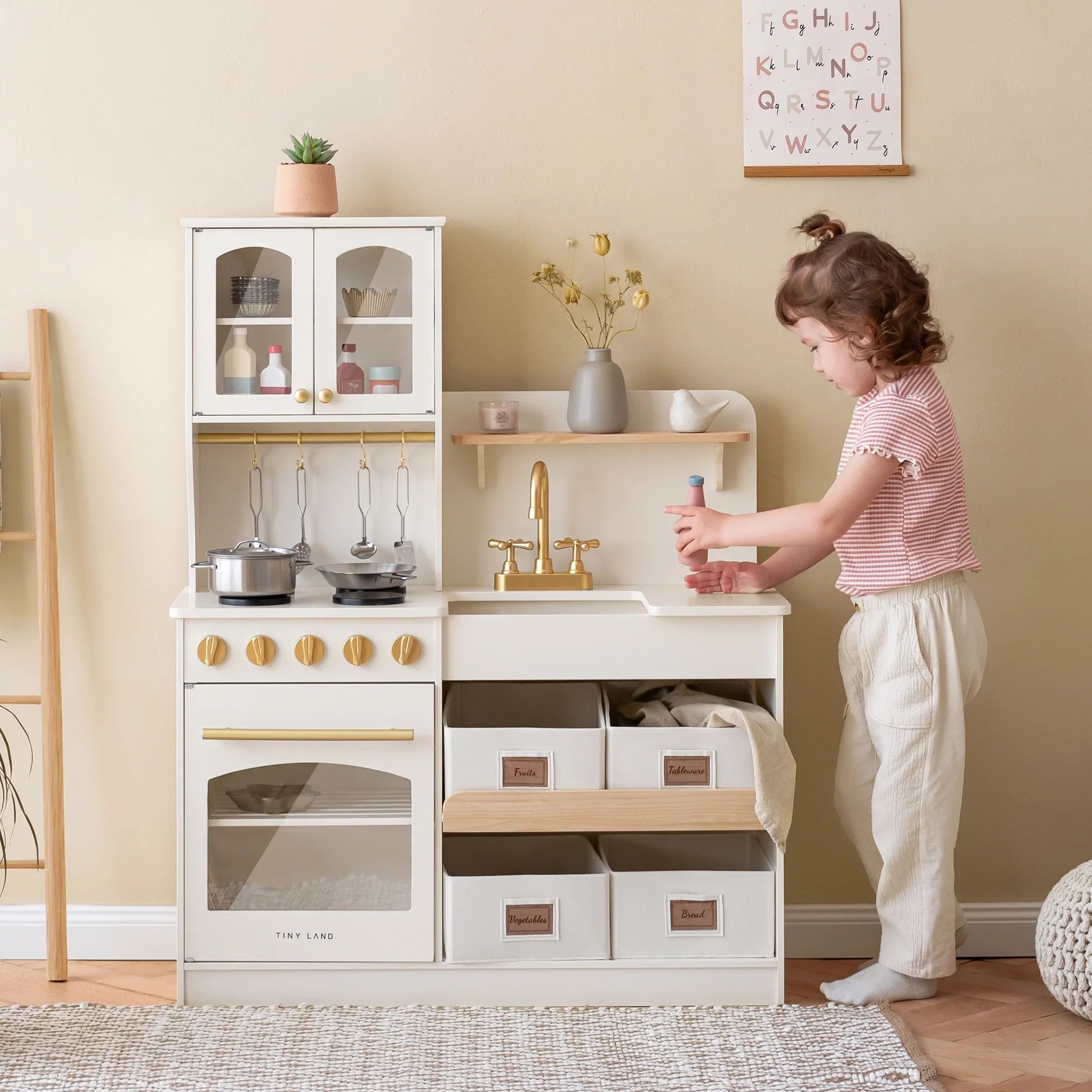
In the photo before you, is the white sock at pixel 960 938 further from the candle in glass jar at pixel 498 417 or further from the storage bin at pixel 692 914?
the candle in glass jar at pixel 498 417

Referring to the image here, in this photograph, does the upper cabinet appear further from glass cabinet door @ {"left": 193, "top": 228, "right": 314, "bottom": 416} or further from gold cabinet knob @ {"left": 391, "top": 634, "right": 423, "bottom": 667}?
gold cabinet knob @ {"left": 391, "top": 634, "right": 423, "bottom": 667}

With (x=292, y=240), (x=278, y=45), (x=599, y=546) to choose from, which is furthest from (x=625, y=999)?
(x=278, y=45)

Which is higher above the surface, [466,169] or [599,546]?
[466,169]

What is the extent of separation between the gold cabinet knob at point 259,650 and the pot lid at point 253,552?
15 cm

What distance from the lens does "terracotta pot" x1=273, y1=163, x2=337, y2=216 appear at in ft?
7.55

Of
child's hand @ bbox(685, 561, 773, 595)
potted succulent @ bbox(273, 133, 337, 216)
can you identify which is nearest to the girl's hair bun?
child's hand @ bbox(685, 561, 773, 595)

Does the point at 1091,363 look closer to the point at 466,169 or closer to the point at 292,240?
the point at 466,169

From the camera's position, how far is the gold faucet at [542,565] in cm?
238

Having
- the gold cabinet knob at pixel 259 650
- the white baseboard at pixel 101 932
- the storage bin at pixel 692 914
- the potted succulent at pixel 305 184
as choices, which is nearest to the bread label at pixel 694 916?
the storage bin at pixel 692 914

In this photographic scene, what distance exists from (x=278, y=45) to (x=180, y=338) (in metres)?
0.63

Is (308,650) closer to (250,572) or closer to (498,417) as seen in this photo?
(250,572)

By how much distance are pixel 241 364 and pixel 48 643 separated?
696mm

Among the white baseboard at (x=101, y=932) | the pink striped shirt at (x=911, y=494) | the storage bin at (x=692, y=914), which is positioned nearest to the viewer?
the pink striped shirt at (x=911, y=494)

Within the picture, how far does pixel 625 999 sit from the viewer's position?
2205 mm
